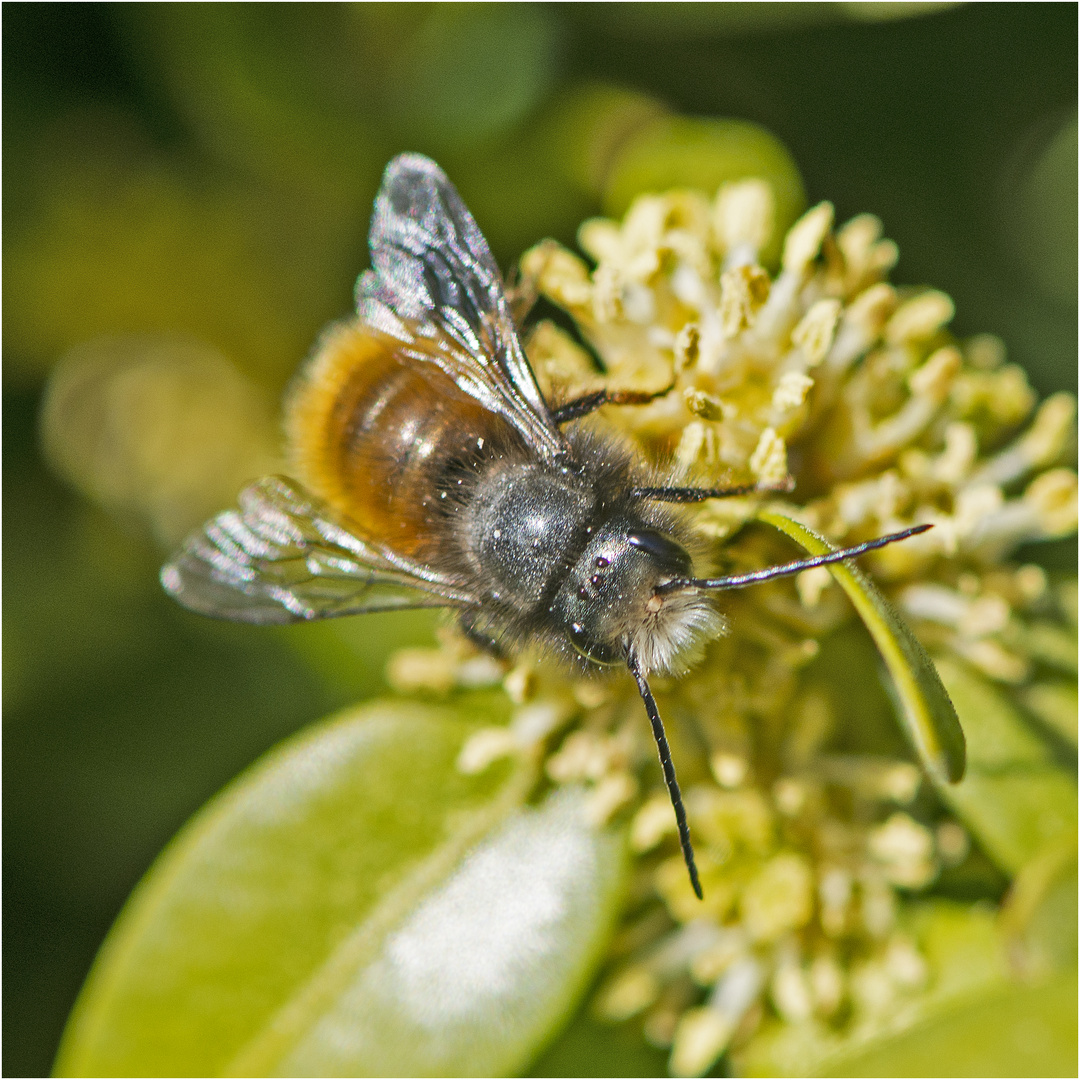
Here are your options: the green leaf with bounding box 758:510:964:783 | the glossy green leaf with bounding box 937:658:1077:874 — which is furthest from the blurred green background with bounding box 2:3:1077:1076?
the green leaf with bounding box 758:510:964:783

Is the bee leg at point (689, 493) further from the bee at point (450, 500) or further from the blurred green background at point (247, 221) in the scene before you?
the blurred green background at point (247, 221)

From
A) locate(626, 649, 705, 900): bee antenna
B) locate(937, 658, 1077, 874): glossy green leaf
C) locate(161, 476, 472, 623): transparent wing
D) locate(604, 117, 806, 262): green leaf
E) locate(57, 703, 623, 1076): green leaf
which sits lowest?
locate(57, 703, 623, 1076): green leaf

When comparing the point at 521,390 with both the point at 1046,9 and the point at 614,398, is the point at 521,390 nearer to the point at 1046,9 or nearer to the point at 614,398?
the point at 614,398

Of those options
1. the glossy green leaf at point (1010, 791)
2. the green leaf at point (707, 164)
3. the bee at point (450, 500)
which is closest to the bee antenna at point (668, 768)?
the bee at point (450, 500)

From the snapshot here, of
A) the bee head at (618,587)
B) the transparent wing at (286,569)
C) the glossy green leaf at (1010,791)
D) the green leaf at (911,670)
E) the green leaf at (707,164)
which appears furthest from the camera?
the green leaf at (707,164)

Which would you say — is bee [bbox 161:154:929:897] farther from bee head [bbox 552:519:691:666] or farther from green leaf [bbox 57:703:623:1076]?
green leaf [bbox 57:703:623:1076]

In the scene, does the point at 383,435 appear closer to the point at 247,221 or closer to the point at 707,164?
the point at 707,164
